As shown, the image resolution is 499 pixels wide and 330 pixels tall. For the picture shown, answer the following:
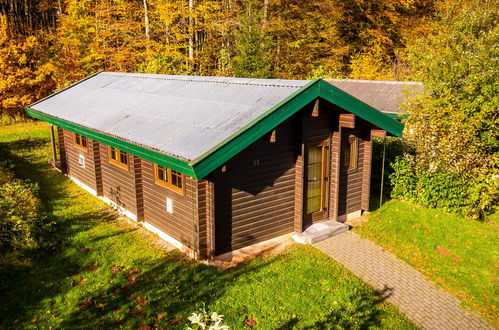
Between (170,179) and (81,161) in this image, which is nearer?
(170,179)

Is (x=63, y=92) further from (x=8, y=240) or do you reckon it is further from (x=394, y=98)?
(x=394, y=98)

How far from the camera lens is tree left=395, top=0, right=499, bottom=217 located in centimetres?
1336

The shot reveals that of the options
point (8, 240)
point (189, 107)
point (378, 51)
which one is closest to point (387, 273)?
point (189, 107)

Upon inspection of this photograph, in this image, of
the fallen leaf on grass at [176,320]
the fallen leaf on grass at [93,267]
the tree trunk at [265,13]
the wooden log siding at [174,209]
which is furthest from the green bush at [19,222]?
the tree trunk at [265,13]

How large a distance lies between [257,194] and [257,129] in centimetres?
211

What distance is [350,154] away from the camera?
1270cm

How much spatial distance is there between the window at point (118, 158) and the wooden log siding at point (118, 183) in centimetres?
13

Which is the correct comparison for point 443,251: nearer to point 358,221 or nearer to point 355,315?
point 358,221

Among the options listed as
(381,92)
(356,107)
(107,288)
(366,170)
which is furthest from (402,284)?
(381,92)

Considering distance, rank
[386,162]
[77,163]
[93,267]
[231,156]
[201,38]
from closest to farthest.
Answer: [231,156], [93,267], [386,162], [77,163], [201,38]

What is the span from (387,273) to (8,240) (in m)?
9.44

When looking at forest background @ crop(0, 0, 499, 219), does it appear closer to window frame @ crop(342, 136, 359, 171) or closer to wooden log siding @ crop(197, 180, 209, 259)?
window frame @ crop(342, 136, 359, 171)

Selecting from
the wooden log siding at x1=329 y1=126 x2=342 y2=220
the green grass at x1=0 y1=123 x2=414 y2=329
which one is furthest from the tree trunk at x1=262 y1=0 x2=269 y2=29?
the green grass at x1=0 y1=123 x2=414 y2=329

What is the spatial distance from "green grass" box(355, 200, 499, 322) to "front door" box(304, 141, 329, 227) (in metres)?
1.36
